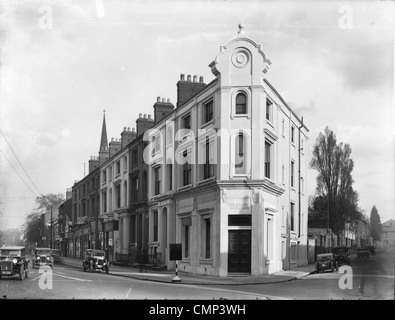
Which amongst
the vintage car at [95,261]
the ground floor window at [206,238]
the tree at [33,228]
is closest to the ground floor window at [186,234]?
the ground floor window at [206,238]

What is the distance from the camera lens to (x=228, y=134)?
344 inches

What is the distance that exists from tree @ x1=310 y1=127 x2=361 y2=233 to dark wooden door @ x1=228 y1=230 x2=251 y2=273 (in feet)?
4.92

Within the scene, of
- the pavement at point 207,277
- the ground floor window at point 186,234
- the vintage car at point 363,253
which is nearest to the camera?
the pavement at point 207,277

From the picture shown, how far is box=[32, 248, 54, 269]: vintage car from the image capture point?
30.9 ft

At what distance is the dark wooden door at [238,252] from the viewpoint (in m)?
8.77

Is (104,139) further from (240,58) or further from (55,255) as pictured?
(240,58)

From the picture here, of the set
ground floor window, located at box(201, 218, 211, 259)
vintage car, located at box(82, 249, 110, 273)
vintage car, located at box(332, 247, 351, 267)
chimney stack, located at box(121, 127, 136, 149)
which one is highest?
chimney stack, located at box(121, 127, 136, 149)

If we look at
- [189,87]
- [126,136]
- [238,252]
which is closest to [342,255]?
[238,252]

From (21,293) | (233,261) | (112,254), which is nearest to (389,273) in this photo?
(233,261)

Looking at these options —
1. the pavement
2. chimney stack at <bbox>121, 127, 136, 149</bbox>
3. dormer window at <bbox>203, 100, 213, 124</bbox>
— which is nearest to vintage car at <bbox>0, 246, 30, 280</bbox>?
the pavement

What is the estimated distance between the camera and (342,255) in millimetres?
8969

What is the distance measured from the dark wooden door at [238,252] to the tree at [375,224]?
2.29 meters

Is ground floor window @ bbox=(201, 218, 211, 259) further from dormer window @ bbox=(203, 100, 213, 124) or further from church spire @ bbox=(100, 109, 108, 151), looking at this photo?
church spire @ bbox=(100, 109, 108, 151)

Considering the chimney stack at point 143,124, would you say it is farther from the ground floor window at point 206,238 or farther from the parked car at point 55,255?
the parked car at point 55,255
